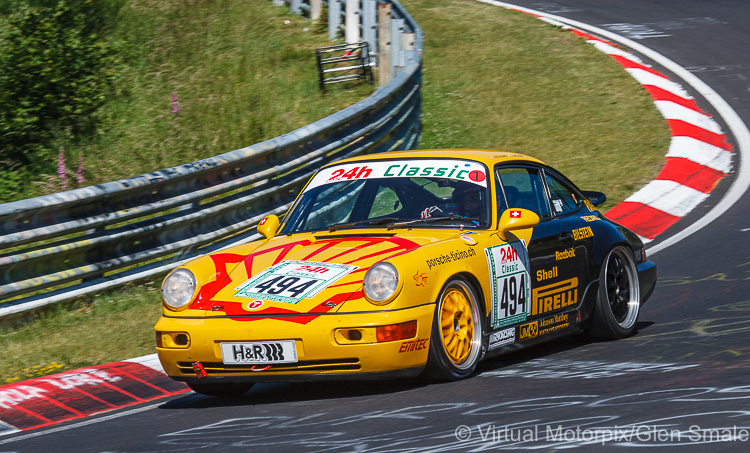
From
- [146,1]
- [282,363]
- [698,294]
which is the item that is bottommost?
[698,294]

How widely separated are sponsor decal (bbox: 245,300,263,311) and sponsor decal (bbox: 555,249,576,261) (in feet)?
→ 6.88

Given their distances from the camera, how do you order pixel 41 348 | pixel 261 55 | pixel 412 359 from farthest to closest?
pixel 261 55 < pixel 41 348 < pixel 412 359

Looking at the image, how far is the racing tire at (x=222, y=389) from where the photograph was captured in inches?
229

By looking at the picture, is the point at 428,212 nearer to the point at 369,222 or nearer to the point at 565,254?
the point at 369,222

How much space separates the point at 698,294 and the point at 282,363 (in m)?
3.85

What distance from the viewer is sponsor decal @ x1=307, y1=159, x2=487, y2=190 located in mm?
6430

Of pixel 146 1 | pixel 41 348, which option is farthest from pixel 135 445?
pixel 146 1

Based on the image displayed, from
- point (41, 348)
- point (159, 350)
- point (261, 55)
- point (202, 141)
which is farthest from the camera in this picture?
point (261, 55)

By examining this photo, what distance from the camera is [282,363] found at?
17.4ft

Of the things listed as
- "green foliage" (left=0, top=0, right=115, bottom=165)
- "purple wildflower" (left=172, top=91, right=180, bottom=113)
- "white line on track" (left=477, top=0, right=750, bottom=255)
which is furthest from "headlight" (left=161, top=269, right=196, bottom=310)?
"purple wildflower" (left=172, top=91, right=180, bottom=113)

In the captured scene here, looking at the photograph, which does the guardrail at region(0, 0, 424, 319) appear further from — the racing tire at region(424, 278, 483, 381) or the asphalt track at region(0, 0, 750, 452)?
the racing tire at region(424, 278, 483, 381)

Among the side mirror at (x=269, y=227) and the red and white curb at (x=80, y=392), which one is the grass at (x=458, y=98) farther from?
the red and white curb at (x=80, y=392)

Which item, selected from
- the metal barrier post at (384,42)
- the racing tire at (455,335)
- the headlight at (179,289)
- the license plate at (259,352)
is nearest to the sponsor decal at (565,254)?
the racing tire at (455,335)

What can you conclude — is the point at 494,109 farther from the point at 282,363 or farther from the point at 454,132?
the point at 282,363
